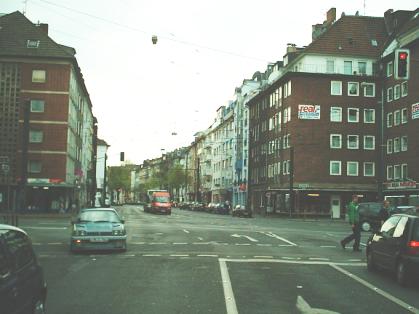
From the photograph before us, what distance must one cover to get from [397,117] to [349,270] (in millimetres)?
50032

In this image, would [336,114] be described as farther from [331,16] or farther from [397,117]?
[331,16]

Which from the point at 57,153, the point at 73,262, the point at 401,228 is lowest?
the point at 73,262

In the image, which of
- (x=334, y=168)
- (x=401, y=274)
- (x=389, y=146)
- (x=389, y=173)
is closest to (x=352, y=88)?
(x=389, y=146)

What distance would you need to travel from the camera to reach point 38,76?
61.5 metres

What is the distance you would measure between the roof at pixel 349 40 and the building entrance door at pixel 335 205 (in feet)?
53.1

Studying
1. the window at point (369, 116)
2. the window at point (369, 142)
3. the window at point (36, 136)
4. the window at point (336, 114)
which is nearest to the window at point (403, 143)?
the window at point (369, 142)

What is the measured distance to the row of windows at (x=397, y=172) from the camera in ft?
195

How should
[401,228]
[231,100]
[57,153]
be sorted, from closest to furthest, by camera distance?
[401,228] < [57,153] < [231,100]

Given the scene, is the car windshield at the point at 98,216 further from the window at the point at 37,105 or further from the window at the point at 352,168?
the window at the point at 352,168

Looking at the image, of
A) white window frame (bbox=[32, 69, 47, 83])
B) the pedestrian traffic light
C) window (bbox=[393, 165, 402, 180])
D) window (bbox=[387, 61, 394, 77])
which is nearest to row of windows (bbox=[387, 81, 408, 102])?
window (bbox=[387, 61, 394, 77])

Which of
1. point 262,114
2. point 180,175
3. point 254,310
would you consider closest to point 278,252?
point 254,310

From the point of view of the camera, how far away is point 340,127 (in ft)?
222

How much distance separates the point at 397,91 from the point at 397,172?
333 inches

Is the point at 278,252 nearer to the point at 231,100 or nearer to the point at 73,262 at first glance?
the point at 73,262
